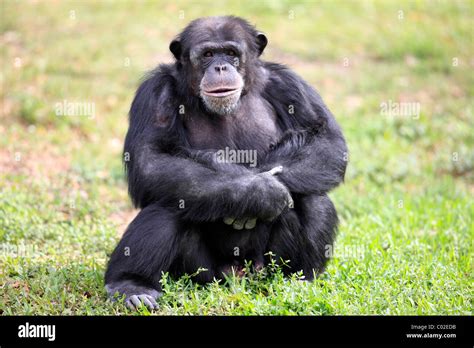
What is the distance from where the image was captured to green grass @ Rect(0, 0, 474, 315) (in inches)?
238

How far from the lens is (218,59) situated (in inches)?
250

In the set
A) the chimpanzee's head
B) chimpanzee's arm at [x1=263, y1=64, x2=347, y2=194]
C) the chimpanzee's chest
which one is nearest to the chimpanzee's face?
the chimpanzee's head

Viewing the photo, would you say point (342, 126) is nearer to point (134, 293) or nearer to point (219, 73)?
point (219, 73)

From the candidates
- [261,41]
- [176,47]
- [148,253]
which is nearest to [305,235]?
[148,253]

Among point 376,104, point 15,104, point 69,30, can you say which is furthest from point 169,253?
point 69,30

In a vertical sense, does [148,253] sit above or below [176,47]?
below

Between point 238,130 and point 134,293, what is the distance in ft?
5.83

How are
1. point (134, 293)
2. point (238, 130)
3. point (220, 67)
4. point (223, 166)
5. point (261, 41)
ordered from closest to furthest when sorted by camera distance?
point (134, 293) < point (223, 166) < point (220, 67) < point (238, 130) < point (261, 41)

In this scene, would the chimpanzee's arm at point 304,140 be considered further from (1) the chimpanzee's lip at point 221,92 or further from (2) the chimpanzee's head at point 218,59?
(1) the chimpanzee's lip at point 221,92

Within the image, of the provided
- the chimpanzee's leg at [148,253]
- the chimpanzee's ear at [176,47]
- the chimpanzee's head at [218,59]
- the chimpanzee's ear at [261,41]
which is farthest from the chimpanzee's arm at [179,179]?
the chimpanzee's ear at [261,41]

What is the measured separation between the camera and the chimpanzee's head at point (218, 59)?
6242 mm

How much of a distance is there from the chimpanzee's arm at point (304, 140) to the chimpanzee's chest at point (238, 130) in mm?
143

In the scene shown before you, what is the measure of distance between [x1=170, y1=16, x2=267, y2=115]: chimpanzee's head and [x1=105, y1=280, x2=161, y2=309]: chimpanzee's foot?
169 cm
